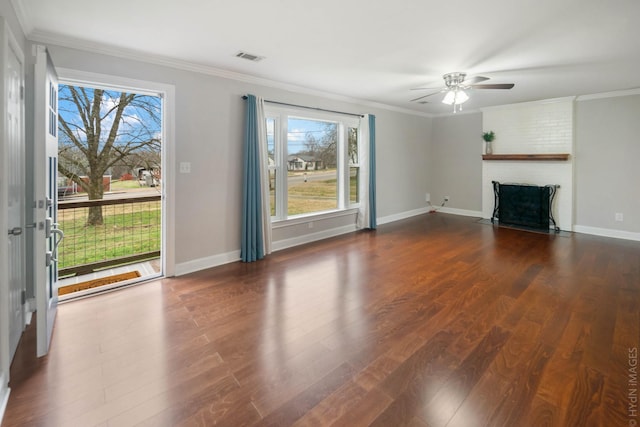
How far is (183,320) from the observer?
2.74 meters

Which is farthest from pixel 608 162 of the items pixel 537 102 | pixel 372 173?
pixel 372 173

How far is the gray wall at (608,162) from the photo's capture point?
17.7 ft

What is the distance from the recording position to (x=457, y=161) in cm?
779

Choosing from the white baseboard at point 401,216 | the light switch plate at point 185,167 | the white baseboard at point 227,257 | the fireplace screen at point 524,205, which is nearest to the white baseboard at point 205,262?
the white baseboard at point 227,257

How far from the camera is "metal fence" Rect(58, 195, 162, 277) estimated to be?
462 centimetres

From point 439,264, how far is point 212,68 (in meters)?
3.78

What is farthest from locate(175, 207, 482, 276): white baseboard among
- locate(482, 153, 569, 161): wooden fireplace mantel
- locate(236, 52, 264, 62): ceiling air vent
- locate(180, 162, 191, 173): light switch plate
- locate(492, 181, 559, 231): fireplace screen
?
locate(236, 52, 264, 62): ceiling air vent

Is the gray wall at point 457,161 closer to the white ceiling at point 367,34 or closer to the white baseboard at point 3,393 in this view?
the white ceiling at point 367,34

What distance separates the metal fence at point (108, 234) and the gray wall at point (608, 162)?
7.25m

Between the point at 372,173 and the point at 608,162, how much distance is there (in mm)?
4068

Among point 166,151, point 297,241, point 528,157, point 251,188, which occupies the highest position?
point 528,157

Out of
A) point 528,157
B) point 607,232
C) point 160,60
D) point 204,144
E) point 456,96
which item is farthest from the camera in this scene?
point 528,157

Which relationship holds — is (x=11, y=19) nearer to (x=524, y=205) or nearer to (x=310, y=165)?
(x=310, y=165)

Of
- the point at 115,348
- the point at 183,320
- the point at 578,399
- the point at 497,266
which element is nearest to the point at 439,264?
the point at 497,266
